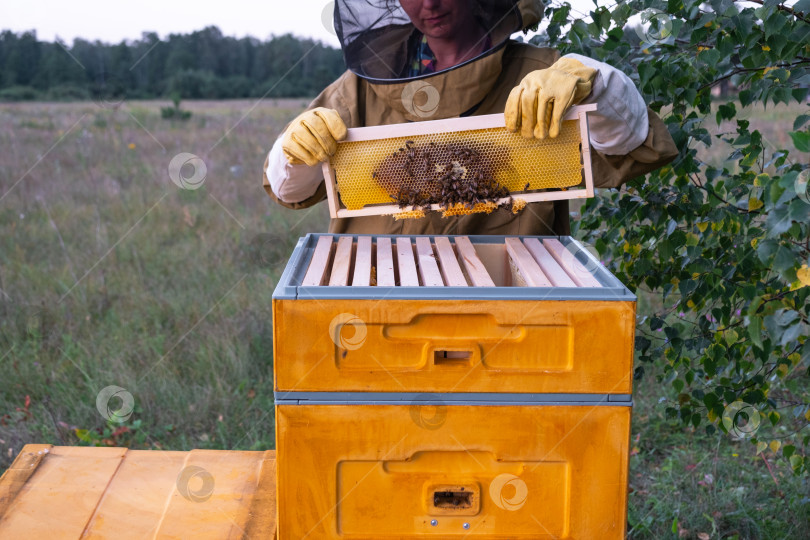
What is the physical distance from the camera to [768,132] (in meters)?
10.1

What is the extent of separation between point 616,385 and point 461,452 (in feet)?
1.21

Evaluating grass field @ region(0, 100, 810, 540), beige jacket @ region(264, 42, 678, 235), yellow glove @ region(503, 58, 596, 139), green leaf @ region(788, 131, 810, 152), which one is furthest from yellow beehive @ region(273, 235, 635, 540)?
grass field @ region(0, 100, 810, 540)

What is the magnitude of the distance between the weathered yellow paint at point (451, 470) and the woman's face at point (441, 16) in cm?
149

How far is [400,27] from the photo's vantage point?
2.63 metres

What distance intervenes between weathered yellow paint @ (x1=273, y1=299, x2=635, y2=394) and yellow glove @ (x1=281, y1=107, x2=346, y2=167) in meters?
0.72

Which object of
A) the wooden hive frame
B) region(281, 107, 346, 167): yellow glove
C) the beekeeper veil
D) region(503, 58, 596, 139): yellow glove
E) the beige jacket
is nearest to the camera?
the wooden hive frame

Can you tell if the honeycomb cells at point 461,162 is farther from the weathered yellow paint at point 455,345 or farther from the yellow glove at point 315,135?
the weathered yellow paint at point 455,345

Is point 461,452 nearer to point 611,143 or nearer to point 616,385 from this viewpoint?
point 616,385

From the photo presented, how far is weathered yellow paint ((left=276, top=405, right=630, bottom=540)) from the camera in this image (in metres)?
1.54

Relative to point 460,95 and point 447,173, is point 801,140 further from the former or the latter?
point 460,95

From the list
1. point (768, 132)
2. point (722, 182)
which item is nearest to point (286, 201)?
point (722, 182)

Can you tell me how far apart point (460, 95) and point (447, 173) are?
381mm

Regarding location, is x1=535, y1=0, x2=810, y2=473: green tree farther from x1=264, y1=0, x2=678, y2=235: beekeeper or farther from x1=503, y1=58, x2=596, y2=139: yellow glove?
x1=503, y1=58, x2=596, y2=139: yellow glove

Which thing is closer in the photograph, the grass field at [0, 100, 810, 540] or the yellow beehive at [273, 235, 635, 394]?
the yellow beehive at [273, 235, 635, 394]
